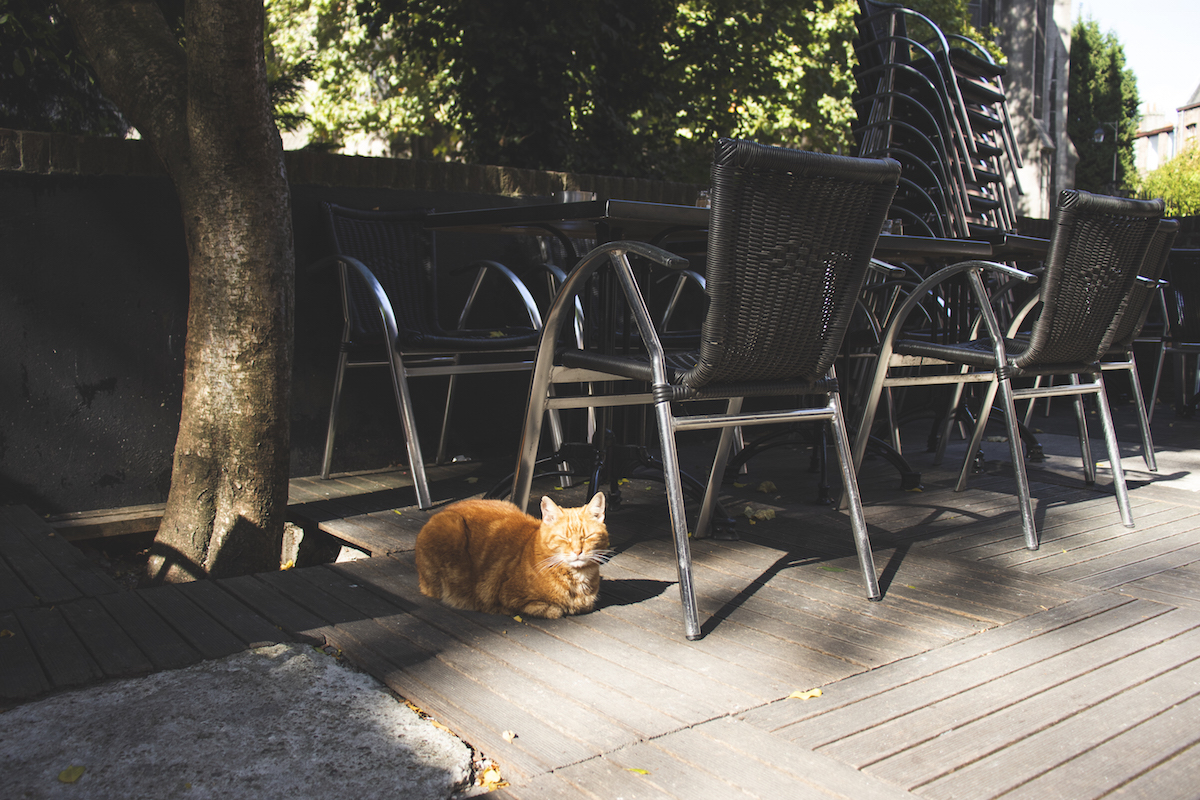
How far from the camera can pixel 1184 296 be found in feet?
19.4

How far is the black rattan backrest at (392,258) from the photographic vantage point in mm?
3654

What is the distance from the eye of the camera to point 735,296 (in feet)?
6.64

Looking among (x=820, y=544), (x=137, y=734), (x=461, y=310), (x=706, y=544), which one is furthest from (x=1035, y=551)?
(x=461, y=310)

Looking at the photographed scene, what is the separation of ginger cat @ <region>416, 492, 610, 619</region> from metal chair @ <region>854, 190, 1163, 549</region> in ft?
4.56

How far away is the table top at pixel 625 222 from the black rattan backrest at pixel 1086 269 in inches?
20.8

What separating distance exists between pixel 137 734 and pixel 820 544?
193 cm

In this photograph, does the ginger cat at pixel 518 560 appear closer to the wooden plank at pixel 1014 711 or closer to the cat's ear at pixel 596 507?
the cat's ear at pixel 596 507

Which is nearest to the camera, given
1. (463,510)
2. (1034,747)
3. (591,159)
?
(1034,747)

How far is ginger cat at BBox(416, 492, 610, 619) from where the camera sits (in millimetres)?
2041

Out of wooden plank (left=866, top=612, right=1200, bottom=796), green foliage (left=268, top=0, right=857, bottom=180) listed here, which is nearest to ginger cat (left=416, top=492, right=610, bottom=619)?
wooden plank (left=866, top=612, right=1200, bottom=796)

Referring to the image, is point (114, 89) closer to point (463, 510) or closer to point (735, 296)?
point (463, 510)

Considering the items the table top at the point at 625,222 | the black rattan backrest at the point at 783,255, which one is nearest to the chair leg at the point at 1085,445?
the table top at the point at 625,222

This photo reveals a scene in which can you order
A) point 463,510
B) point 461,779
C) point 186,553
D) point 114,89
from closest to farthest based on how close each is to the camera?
point 461,779, point 463,510, point 186,553, point 114,89

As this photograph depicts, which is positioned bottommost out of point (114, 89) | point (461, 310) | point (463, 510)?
point (463, 510)
